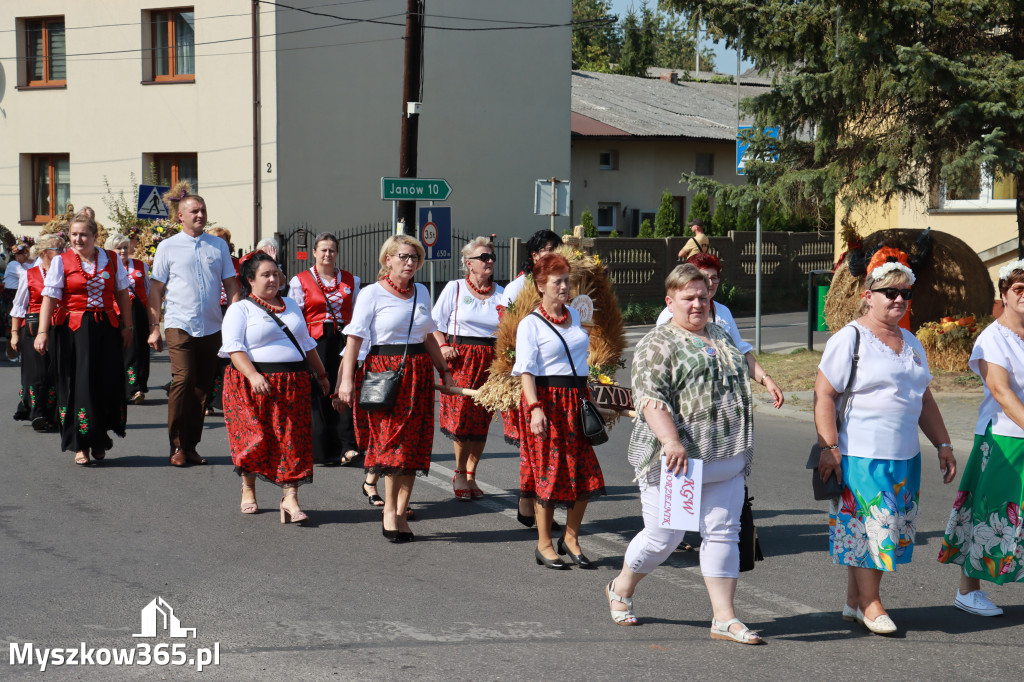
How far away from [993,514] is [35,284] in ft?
28.9

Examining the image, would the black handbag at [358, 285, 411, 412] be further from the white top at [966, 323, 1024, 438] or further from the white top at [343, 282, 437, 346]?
the white top at [966, 323, 1024, 438]

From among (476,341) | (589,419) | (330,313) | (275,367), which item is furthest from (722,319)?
(330,313)

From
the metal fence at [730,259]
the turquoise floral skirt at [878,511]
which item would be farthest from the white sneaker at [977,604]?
the metal fence at [730,259]

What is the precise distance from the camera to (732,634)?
4.96 meters

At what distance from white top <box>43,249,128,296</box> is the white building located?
16968mm

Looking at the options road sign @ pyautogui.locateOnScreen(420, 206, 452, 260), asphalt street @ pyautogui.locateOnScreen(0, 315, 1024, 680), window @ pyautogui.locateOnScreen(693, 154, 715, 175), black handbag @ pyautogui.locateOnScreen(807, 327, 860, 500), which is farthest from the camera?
window @ pyautogui.locateOnScreen(693, 154, 715, 175)

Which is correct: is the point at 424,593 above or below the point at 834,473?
below

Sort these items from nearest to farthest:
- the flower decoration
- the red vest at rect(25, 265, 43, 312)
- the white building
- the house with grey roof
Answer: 1. the flower decoration
2. the red vest at rect(25, 265, 43, 312)
3. the white building
4. the house with grey roof

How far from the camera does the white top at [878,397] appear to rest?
5.01 meters

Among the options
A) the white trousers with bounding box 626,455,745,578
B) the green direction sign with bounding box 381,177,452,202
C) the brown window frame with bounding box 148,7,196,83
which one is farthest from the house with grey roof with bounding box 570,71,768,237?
the white trousers with bounding box 626,455,745,578

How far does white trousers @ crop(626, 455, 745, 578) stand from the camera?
16.1 ft

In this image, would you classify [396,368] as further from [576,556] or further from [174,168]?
[174,168]

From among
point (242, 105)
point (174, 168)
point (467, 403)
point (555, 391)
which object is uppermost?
point (242, 105)

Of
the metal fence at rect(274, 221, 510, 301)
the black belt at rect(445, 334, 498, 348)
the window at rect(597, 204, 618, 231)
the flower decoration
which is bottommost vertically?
the black belt at rect(445, 334, 498, 348)
